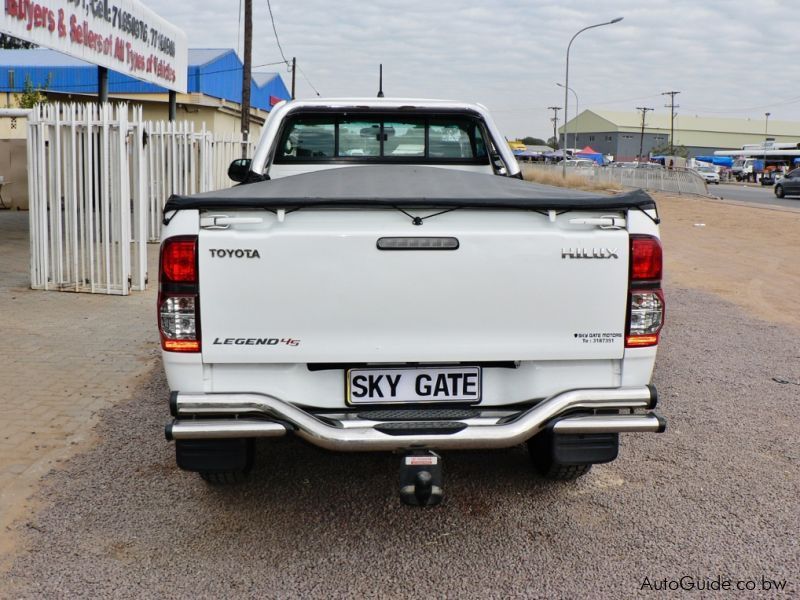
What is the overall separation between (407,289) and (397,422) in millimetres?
543

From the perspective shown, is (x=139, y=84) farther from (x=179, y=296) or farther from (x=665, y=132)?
(x=665, y=132)

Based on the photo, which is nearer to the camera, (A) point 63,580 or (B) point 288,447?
(A) point 63,580

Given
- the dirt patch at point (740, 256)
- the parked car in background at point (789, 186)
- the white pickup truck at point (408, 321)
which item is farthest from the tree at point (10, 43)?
the parked car in background at point (789, 186)

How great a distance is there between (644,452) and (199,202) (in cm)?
308

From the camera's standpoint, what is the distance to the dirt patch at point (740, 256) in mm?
11109

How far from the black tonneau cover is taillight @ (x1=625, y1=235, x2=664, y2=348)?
173mm

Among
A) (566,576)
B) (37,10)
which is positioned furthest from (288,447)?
(37,10)

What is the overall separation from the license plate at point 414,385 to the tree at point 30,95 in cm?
2556

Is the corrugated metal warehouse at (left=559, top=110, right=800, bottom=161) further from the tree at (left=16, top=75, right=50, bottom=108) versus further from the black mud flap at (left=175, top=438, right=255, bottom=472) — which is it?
the black mud flap at (left=175, top=438, right=255, bottom=472)

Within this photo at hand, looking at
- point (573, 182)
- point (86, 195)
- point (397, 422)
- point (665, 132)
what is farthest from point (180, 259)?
point (665, 132)

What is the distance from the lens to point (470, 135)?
6566 millimetres

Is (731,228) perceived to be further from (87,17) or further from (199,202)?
(199,202)

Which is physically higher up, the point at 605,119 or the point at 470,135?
the point at 605,119

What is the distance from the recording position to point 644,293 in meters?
3.50
